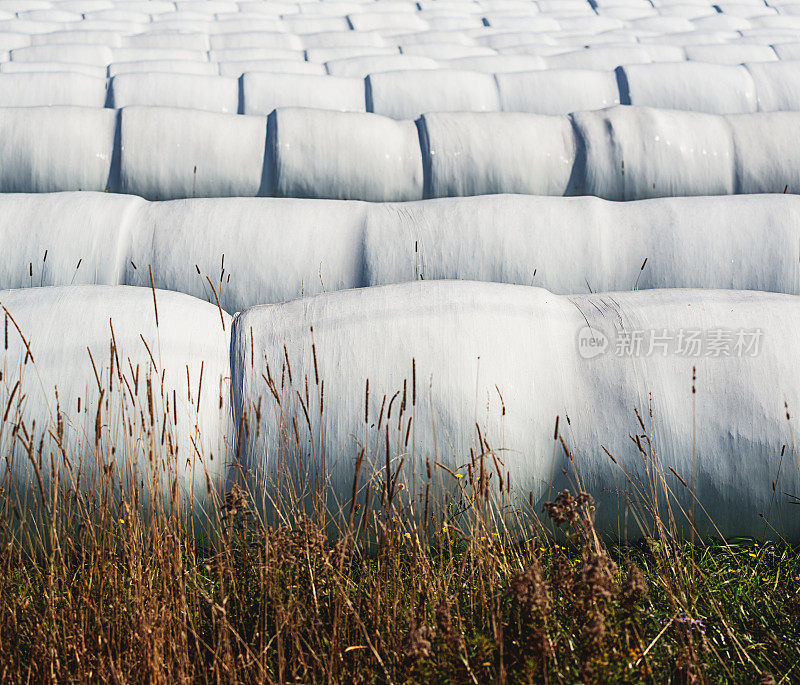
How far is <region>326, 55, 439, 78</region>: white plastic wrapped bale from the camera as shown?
4.17 metres

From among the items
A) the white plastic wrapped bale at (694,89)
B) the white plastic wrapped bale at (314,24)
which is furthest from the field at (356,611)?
the white plastic wrapped bale at (314,24)

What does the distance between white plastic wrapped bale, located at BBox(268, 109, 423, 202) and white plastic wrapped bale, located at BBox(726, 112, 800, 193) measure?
1164 mm

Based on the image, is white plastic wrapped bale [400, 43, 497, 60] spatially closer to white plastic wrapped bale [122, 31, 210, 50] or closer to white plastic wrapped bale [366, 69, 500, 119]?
white plastic wrapped bale [366, 69, 500, 119]

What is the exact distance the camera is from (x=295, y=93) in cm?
350

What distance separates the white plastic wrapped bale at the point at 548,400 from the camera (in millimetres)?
1582

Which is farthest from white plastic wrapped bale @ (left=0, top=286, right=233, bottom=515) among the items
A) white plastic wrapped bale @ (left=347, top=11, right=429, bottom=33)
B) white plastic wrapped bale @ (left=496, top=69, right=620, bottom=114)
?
white plastic wrapped bale @ (left=347, top=11, right=429, bottom=33)

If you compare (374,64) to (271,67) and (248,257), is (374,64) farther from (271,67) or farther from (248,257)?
(248,257)

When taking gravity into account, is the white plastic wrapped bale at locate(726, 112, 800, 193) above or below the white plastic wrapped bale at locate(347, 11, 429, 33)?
below

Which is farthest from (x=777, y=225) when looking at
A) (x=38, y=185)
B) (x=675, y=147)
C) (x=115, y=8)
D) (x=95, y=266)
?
(x=115, y=8)

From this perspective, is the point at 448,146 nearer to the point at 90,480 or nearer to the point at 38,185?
the point at 38,185

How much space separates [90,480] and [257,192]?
1505 mm

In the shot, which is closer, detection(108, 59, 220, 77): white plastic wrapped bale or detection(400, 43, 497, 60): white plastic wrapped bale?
detection(108, 59, 220, 77): white plastic wrapped bale

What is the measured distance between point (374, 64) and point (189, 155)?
185cm

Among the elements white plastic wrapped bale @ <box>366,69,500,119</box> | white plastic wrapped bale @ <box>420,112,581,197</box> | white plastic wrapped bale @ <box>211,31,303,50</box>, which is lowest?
white plastic wrapped bale @ <box>420,112,581,197</box>
